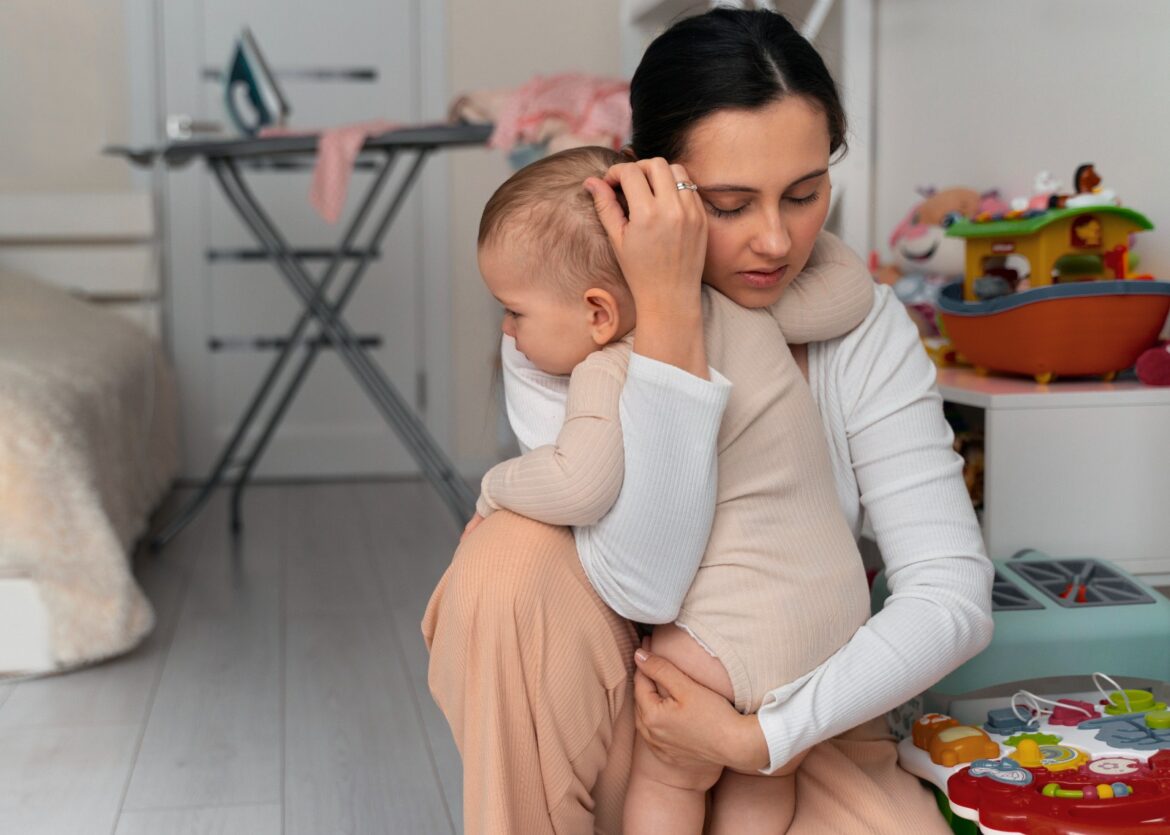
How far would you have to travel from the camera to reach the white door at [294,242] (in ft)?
12.6

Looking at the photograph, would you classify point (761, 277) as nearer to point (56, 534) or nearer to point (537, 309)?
point (537, 309)

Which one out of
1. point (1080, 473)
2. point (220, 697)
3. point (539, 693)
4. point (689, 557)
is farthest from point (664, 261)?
point (220, 697)

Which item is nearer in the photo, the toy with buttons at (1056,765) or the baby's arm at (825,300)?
the toy with buttons at (1056,765)

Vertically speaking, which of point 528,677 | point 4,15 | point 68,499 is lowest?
point 68,499

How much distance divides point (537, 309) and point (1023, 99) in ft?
4.68

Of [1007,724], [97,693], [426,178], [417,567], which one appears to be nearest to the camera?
[1007,724]

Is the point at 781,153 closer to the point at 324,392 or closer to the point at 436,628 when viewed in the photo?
the point at 436,628

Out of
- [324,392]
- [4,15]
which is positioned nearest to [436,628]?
[324,392]

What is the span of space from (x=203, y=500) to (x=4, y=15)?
1.66 meters

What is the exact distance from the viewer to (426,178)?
3.95m

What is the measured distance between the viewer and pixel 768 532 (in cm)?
105

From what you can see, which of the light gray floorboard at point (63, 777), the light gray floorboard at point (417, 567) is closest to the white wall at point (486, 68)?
the light gray floorboard at point (417, 567)

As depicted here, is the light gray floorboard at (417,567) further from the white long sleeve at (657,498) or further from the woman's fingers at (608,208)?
the woman's fingers at (608,208)

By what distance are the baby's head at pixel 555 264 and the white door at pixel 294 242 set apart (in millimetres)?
2889
